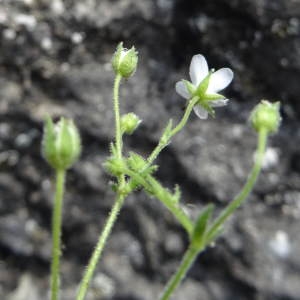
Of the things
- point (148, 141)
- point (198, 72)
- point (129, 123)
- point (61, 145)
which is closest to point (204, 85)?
point (198, 72)

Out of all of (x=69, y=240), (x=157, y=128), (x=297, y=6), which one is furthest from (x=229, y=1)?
(x=69, y=240)

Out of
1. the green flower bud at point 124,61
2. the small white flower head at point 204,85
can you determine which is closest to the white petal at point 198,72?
the small white flower head at point 204,85

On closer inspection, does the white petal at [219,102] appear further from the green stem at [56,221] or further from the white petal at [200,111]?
the green stem at [56,221]

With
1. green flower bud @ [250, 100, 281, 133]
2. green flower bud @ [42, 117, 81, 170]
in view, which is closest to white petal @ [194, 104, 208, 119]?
green flower bud @ [250, 100, 281, 133]

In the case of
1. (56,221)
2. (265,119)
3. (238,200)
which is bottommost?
(56,221)

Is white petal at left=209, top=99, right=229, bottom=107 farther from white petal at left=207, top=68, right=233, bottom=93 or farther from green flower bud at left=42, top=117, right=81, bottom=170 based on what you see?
green flower bud at left=42, top=117, right=81, bottom=170

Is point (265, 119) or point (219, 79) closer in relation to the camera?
point (265, 119)

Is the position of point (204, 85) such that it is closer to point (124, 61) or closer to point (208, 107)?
point (208, 107)
